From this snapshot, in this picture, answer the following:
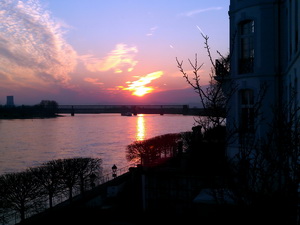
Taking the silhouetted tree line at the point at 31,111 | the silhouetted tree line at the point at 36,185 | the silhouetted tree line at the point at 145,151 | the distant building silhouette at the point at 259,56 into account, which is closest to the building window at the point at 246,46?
the distant building silhouette at the point at 259,56

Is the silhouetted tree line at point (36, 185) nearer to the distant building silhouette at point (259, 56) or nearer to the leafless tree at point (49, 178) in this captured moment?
the leafless tree at point (49, 178)

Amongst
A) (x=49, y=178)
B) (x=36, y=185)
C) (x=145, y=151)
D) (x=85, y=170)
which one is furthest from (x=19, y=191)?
(x=145, y=151)

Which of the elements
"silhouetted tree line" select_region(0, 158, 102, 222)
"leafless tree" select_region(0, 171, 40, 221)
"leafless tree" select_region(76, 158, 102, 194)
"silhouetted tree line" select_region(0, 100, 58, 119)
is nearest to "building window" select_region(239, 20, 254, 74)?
"silhouetted tree line" select_region(0, 158, 102, 222)

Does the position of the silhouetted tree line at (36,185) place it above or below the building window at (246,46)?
below

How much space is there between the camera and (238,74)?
501 inches

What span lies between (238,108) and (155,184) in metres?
5.10

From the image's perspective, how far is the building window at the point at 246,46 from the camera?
41.0ft

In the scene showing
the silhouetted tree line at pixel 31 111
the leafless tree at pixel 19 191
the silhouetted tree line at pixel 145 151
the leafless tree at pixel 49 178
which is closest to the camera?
the leafless tree at pixel 19 191

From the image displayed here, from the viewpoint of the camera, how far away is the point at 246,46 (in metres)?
12.6

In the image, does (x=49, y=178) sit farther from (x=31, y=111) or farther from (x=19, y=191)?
(x=31, y=111)

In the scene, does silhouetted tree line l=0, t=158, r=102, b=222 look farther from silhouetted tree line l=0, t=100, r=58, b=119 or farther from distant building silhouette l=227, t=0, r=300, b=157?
silhouetted tree line l=0, t=100, r=58, b=119

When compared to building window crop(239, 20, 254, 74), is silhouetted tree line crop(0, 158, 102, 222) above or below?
below

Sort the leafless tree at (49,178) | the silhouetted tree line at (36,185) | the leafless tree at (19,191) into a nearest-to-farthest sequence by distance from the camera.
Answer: the leafless tree at (19,191), the silhouetted tree line at (36,185), the leafless tree at (49,178)

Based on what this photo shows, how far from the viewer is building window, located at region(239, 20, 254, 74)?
12.5 m
